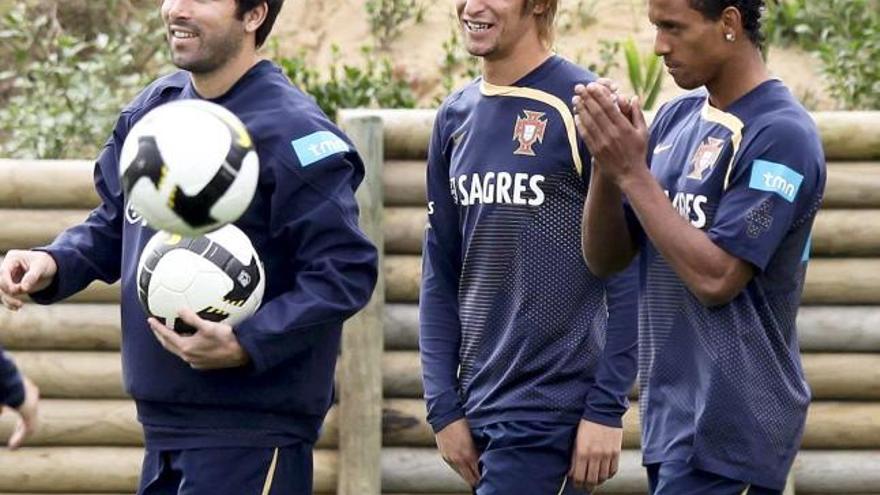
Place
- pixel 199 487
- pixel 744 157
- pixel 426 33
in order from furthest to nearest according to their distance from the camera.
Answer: pixel 426 33, pixel 199 487, pixel 744 157

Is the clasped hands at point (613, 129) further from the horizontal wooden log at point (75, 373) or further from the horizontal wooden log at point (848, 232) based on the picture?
the horizontal wooden log at point (75, 373)

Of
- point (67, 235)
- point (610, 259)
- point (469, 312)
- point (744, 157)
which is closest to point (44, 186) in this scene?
point (67, 235)

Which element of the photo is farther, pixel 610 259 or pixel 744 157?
pixel 610 259

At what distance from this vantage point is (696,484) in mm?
5293

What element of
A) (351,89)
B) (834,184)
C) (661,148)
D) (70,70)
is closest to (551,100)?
(661,148)

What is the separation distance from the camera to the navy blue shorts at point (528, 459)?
5.91 metres

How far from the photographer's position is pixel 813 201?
17.3ft

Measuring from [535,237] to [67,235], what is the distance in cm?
144

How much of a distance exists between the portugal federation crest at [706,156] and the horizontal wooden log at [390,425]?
2.79m

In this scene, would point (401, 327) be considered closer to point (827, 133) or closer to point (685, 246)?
point (827, 133)

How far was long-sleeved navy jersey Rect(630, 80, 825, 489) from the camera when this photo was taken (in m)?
5.18

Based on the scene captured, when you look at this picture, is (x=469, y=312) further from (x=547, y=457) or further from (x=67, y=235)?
(x=67, y=235)

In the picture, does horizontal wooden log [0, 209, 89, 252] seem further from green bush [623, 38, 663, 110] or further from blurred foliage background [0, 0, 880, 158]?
green bush [623, 38, 663, 110]

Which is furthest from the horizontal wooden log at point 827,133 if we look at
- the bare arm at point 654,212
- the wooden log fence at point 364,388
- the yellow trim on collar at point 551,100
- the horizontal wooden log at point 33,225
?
the bare arm at point 654,212
